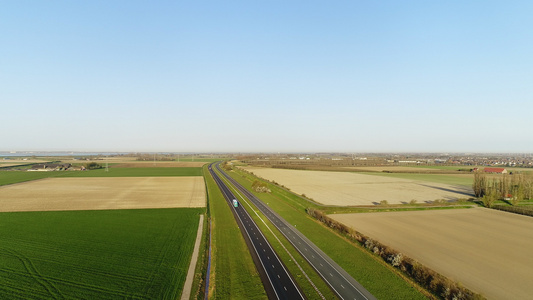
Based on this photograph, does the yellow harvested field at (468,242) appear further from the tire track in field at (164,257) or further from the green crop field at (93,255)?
the tire track in field at (164,257)

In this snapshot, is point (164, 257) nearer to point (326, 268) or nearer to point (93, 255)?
point (93, 255)

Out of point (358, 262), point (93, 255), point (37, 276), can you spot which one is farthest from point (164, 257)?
point (358, 262)

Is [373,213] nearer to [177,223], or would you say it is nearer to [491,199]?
[491,199]

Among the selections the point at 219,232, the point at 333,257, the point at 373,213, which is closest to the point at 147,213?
the point at 219,232

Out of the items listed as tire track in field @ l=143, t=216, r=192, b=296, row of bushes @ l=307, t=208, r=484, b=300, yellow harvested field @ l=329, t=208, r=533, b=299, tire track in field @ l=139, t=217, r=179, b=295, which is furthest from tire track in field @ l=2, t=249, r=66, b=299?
yellow harvested field @ l=329, t=208, r=533, b=299

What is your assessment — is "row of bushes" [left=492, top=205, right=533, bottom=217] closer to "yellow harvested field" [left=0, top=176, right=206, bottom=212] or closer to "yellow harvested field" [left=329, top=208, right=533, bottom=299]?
"yellow harvested field" [left=329, top=208, right=533, bottom=299]
